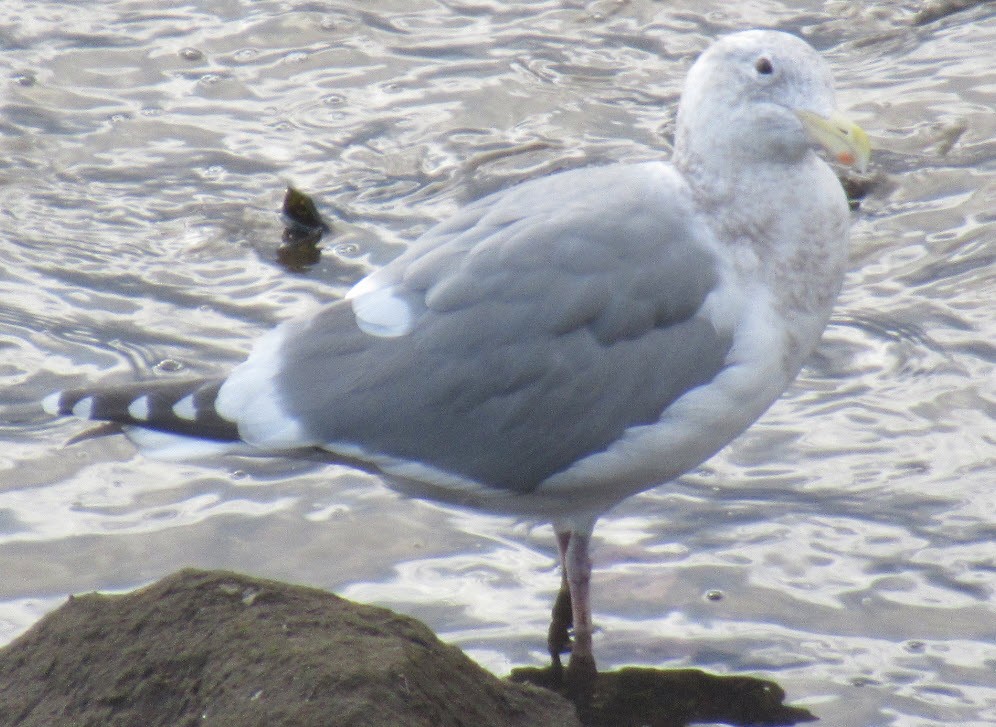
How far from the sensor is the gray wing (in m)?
4.16

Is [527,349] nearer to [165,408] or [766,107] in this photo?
[766,107]

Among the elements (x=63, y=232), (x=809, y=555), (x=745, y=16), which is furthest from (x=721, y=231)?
(x=745, y=16)

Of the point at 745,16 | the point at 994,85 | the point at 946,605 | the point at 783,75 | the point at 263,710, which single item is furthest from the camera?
the point at 745,16

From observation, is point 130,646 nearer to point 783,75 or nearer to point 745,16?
point 783,75

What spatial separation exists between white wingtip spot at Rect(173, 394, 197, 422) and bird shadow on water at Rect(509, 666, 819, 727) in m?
1.11

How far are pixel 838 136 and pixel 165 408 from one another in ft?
6.30

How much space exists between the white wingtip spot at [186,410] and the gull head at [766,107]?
1524 mm

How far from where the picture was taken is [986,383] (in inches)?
215

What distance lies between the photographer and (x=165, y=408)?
14.1ft

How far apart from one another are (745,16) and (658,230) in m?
4.31

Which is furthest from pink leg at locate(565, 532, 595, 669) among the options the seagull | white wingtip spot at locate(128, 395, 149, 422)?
white wingtip spot at locate(128, 395, 149, 422)

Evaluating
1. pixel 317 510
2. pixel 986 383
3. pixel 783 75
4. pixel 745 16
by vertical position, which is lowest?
pixel 317 510

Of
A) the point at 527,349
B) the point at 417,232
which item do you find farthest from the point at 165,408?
the point at 417,232

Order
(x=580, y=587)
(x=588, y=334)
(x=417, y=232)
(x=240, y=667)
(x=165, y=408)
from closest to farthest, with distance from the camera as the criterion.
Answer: (x=240, y=667)
(x=588, y=334)
(x=165, y=408)
(x=580, y=587)
(x=417, y=232)
